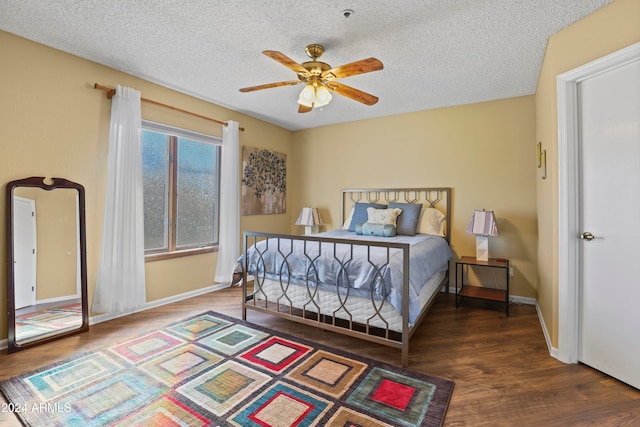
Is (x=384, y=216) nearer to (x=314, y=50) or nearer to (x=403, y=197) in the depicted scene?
(x=403, y=197)

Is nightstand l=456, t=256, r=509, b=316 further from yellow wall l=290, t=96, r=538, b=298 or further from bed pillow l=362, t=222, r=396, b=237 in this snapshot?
bed pillow l=362, t=222, r=396, b=237

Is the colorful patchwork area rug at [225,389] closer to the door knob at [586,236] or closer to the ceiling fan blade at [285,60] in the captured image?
the door knob at [586,236]

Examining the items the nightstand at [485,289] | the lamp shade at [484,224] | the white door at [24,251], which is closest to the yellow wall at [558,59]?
the nightstand at [485,289]

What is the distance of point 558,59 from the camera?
2.23 m

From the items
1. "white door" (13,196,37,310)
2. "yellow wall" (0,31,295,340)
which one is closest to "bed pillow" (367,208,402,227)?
"yellow wall" (0,31,295,340)

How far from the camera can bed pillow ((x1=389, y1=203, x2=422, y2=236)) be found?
11.9 feet

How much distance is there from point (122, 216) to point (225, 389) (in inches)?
80.6

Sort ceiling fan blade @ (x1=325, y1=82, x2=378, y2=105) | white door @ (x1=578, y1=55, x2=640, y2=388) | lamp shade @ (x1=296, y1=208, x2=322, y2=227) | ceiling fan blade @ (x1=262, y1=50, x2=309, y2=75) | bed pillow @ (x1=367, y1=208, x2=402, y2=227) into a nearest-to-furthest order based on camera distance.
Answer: white door @ (x1=578, y1=55, x2=640, y2=388) < ceiling fan blade @ (x1=262, y1=50, x2=309, y2=75) < ceiling fan blade @ (x1=325, y1=82, x2=378, y2=105) < bed pillow @ (x1=367, y1=208, x2=402, y2=227) < lamp shade @ (x1=296, y1=208, x2=322, y2=227)

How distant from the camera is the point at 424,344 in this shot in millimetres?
2439

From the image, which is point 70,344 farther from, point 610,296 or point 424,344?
point 610,296

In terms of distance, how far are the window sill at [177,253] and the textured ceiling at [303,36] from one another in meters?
1.93

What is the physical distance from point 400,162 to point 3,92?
4145 mm

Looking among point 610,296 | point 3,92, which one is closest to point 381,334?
point 610,296

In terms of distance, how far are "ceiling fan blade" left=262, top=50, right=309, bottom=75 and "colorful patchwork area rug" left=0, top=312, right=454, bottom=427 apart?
2161 millimetres
